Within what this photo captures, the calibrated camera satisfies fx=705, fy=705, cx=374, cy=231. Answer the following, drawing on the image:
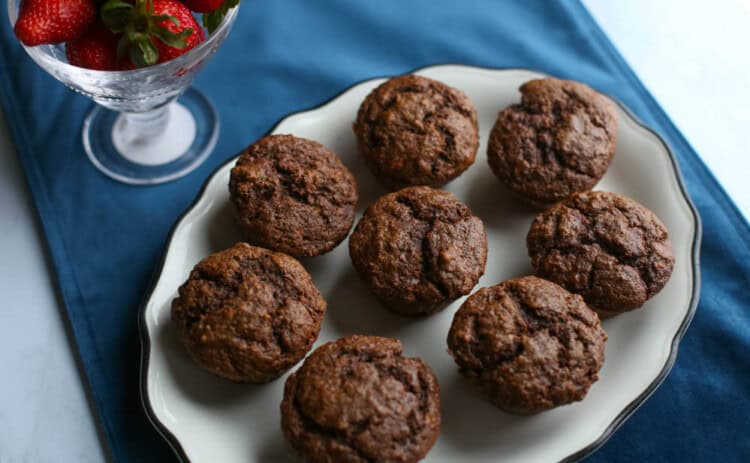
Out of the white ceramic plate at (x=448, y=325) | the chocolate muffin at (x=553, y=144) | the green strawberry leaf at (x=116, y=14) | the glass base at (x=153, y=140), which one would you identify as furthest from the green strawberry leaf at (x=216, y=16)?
the chocolate muffin at (x=553, y=144)

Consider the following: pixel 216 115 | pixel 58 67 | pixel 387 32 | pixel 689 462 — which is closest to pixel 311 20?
pixel 387 32

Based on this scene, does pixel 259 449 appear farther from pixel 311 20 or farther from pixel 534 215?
pixel 311 20

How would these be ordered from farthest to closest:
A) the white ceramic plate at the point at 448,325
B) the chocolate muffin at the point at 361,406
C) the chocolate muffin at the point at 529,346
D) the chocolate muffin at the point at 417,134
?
the chocolate muffin at the point at 417,134 < the white ceramic plate at the point at 448,325 < the chocolate muffin at the point at 529,346 < the chocolate muffin at the point at 361,406

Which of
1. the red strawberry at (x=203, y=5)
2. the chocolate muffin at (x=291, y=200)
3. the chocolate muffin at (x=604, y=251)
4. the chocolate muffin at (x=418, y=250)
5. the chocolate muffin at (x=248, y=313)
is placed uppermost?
the chocolate muffin at (x=604, y=251)

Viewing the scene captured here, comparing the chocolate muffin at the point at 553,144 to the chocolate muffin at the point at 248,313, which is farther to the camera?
the chocolate muffin at the point at 553,144

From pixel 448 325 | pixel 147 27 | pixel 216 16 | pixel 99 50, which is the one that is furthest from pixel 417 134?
pixel 99 50

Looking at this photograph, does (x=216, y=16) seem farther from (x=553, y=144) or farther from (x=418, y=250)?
(x=553, y=144)

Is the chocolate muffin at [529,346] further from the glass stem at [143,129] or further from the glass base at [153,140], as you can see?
the glass stem at [143,129]
